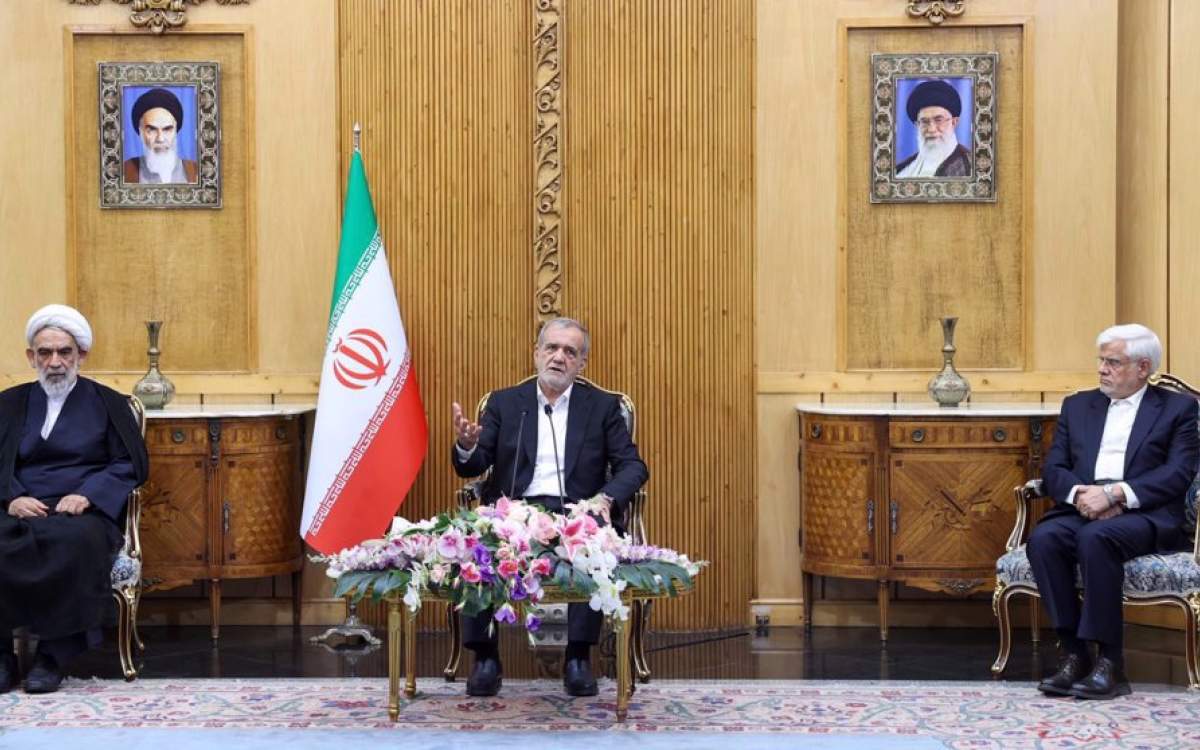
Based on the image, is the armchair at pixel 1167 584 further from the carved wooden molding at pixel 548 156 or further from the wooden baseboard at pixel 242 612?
the wooden baseboard at pixel 242 612

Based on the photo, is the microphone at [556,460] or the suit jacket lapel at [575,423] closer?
the microphone at [556,460]

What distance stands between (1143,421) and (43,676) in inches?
158

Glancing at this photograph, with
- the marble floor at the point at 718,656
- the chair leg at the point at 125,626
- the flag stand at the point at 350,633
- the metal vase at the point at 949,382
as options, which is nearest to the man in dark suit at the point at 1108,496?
the marble floor at the point at 718,656

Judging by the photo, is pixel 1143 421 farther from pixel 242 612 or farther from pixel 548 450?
pixel 242 612

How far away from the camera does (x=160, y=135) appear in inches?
284

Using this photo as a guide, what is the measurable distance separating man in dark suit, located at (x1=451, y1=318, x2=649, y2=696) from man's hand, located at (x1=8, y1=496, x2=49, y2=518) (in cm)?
149

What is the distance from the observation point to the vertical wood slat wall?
704cm

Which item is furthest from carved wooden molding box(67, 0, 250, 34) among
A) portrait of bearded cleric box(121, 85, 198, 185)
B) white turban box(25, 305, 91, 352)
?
white turban box(25, 305, 91, 352)

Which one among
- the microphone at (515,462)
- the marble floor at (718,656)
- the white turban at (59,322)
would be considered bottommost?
the marble floor at (718,656)

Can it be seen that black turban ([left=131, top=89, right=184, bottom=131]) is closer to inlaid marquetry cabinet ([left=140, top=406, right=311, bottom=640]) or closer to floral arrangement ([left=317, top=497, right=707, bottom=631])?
inlaid marquetry cabinet ([left=140, top=406, right=311, bottom=640])

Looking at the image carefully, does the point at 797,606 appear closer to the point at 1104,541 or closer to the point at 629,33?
the point at 1104,541

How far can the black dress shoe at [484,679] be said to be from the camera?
564 centimetres

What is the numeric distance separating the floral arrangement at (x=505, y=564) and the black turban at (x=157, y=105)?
2802 mm

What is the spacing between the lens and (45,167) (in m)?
7.22
